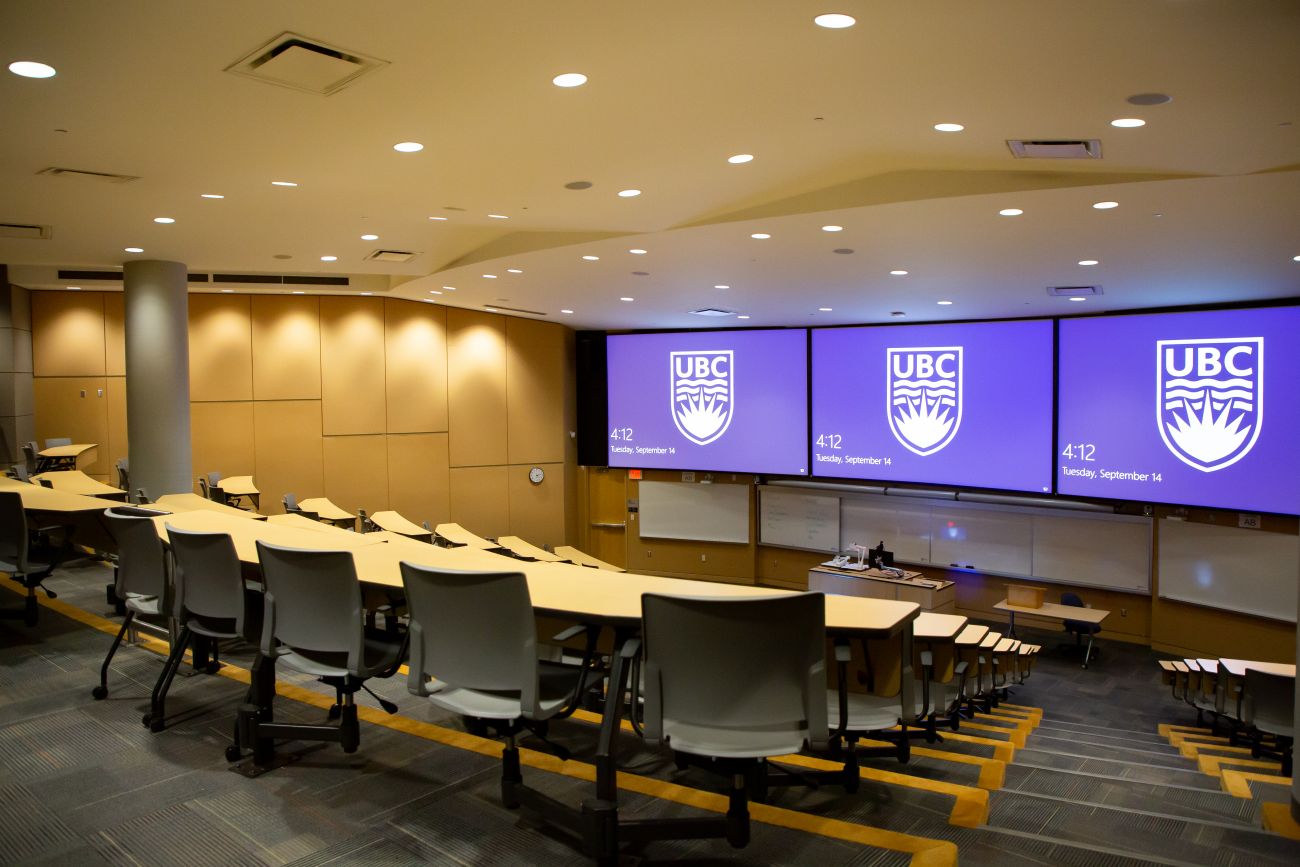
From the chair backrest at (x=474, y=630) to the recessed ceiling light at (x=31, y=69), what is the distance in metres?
2.58

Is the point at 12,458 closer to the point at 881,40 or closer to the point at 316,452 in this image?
the point at 316,452

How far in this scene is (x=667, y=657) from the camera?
255 cm

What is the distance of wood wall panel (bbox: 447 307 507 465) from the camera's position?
13.6 m

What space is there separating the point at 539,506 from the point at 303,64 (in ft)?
37.2

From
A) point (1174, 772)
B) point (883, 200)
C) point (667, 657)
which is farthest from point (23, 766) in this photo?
point (1174, 772)

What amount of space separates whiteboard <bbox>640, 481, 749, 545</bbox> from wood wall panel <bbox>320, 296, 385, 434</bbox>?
14.9 feet

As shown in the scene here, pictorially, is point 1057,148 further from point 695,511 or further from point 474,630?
point 695,511

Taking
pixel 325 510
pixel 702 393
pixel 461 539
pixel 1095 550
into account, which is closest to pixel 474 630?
pixel 461 539

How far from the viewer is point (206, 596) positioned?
12.3ft

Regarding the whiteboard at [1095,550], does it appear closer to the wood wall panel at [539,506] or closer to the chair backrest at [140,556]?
the wood wall panel at [539,506]

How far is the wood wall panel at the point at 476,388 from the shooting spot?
1359 cm

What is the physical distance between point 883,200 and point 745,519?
9.13m

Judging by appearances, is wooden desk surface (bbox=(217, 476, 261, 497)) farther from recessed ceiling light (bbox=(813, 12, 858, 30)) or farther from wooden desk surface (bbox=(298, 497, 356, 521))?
recessed ceiling light (bbox=(813, 12, 858, 30))

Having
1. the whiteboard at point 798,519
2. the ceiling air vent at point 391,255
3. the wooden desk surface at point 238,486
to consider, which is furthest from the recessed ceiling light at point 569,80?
the whiteboard at point 798,519
